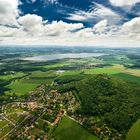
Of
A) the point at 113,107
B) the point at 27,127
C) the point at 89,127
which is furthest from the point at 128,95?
the point at 27,127

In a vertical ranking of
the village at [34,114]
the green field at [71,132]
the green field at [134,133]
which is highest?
the green field at [134,133]

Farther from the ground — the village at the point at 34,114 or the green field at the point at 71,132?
the green field at the point at 71,132

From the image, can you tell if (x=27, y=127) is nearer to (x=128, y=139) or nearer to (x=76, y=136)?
(x=76, y=136)

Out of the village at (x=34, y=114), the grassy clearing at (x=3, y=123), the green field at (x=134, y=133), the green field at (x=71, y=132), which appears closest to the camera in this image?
the green field at (x=134, y=133)

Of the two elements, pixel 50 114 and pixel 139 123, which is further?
pixel 50 114

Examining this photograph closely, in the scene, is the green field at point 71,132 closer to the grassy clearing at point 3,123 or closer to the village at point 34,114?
the village at point 34,114

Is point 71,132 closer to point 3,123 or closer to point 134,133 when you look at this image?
point 134,133

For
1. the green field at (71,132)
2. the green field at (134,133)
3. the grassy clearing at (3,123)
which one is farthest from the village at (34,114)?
the green field at (134,133)

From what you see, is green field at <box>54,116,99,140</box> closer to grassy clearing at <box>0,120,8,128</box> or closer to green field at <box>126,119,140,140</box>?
green field at <box>126,119,140,140</box>
